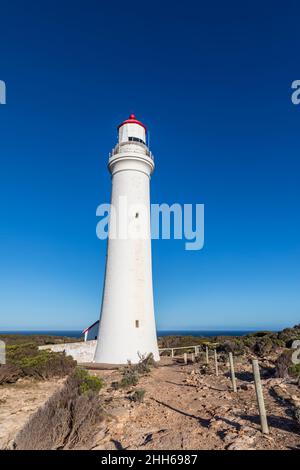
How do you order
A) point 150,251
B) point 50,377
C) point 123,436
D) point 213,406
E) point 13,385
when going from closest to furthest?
point 123,436, point 213,406, point 13,385, point 50,377, point 150,251

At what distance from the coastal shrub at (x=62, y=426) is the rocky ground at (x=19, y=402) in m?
0.64

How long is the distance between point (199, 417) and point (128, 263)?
9.86 m

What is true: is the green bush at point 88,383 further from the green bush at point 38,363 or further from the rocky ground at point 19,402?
the green bush at point 38,363

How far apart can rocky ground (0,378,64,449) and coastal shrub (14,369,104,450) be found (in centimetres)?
64

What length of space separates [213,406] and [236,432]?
2074 mm

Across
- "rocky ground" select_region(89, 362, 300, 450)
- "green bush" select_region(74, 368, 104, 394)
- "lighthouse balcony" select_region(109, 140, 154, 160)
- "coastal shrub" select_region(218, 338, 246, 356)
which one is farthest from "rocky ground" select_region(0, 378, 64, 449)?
"lighthouse balcony" select_region(109, 140, 154, 160)

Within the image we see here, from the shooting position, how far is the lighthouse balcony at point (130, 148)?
16.9 m

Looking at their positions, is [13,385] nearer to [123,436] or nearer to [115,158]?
[123,436]

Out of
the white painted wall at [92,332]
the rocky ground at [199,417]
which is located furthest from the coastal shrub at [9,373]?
the white painted wall at [92,332]

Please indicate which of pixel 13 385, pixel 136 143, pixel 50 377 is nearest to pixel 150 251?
pixel 136 143

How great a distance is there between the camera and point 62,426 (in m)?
5.35

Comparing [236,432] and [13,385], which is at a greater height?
[236,432]

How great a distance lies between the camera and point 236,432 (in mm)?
5203
